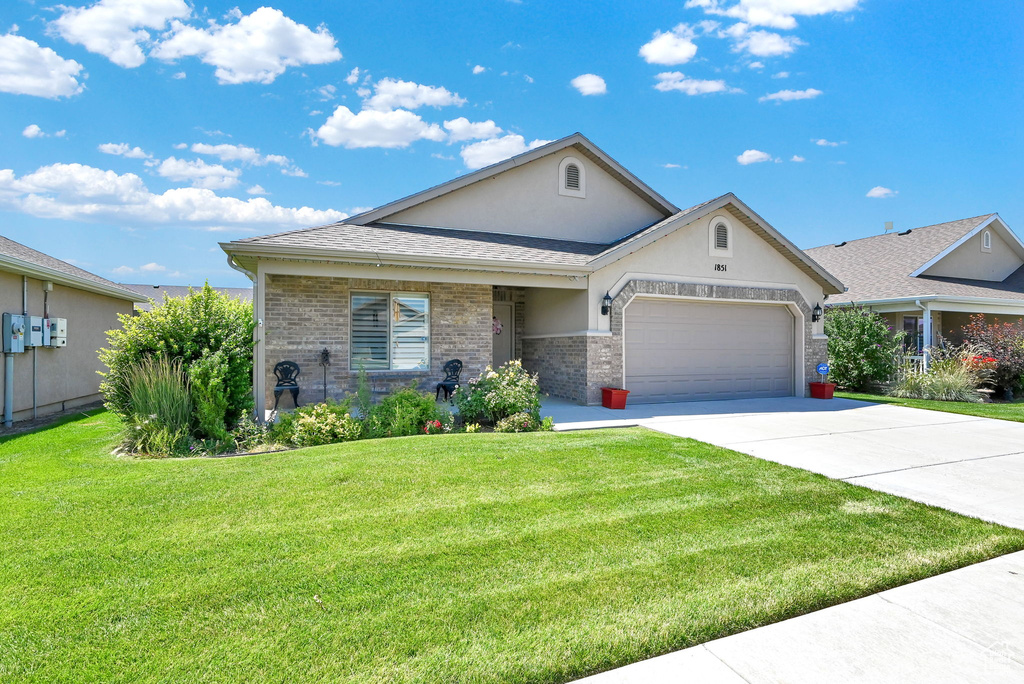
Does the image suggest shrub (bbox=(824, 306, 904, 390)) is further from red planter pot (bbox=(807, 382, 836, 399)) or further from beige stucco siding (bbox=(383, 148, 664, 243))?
beige stucco siding (bbox=(383, 148, 664, 243))

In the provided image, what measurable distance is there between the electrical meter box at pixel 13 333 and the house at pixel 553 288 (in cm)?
389

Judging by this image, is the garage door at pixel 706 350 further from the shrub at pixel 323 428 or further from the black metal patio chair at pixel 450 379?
the shrub at pixel 323 428

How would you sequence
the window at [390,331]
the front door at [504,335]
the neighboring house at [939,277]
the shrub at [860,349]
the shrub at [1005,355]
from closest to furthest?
the window at [390,331], the shrub at [1005,355], the front door at [504,335], the shrub at [860,349], the neighboring house at [939,277]

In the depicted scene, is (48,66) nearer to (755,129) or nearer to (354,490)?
(354,490)

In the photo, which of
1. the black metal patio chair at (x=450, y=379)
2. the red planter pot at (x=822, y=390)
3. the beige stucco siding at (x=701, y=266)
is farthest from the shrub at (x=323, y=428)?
the red planter pot at (x=822, y=390)

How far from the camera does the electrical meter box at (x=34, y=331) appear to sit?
32.0 feet

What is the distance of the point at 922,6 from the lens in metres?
11.3

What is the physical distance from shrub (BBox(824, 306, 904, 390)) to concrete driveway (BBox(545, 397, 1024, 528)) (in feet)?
11.3

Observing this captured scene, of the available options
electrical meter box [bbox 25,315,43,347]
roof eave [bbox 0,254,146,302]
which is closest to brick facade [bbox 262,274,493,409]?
roof eave [bbox 0,254,146,302]

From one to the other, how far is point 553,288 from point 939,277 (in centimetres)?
1464

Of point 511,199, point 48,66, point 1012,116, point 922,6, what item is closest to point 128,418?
point 48,66

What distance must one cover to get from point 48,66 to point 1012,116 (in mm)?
25680

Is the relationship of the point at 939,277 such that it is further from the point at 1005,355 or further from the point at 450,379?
the point at 450,379

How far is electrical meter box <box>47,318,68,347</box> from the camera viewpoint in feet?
34.8
